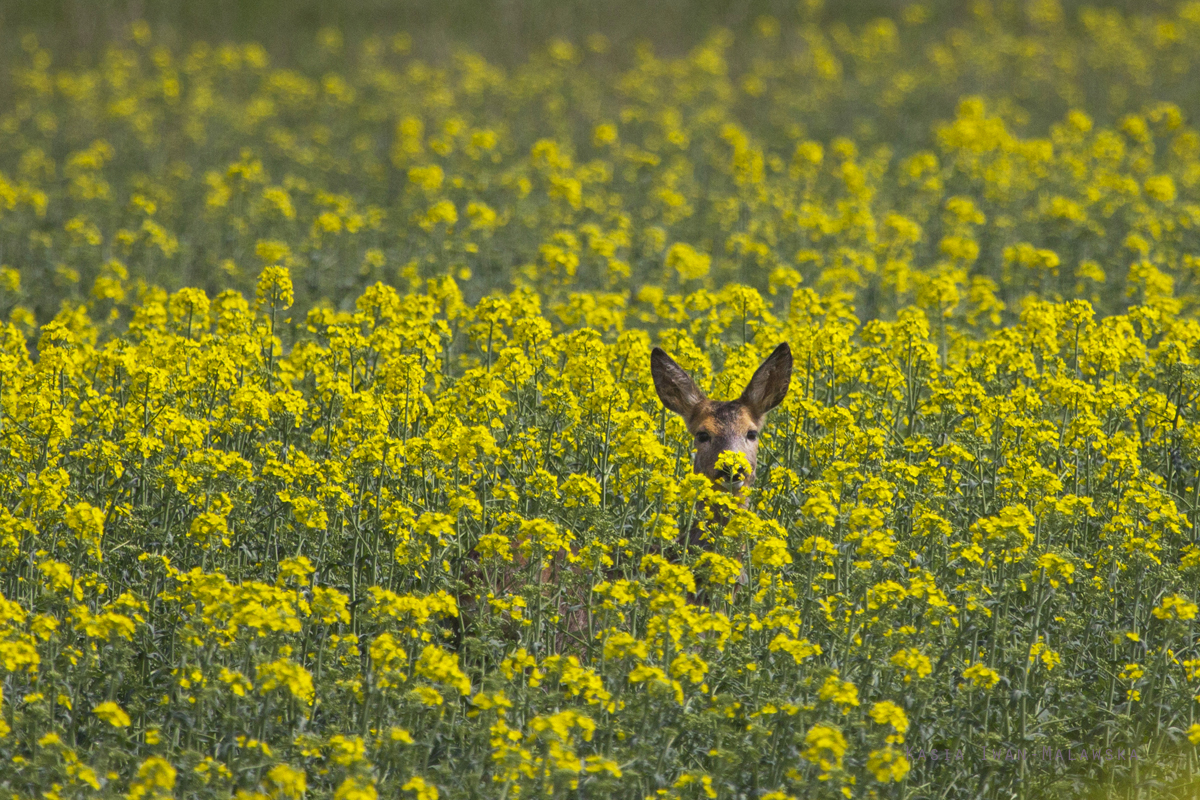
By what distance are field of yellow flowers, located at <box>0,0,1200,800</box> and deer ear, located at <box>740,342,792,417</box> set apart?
0.53ft

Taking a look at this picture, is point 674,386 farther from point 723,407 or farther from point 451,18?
point 451,18

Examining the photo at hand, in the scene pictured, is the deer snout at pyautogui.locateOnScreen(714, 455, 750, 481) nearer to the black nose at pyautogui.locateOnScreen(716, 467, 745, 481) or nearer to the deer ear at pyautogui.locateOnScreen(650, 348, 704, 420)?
the black nose at pyautogui.locateOnScreen(716, 467, 745, 481)

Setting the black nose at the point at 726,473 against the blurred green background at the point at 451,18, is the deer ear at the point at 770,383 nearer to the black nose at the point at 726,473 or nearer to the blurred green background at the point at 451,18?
the black nose at the point at 726,473

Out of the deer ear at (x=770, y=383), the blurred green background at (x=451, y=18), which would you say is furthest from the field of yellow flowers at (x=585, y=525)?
the blurred green background at (x=451, y=18)

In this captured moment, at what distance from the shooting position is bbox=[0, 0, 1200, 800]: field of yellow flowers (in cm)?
612

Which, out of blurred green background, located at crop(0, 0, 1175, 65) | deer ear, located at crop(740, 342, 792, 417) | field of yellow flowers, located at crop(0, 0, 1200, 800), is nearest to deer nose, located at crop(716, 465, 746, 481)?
field of yellow flowers, located at crop(0, 0, 1200, 800)

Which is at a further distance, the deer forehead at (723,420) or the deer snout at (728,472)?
the deer forehead at (723,420)

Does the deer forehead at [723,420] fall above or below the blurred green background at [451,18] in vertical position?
below

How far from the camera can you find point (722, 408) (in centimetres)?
909

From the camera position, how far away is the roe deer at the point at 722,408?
8.86 m

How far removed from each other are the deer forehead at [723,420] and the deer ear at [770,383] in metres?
0.07

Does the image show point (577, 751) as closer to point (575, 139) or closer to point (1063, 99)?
point (575, 139)

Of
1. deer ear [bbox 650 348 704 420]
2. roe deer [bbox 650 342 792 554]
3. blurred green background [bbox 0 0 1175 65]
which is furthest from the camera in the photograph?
blurred green background [bbox 0 0 1175 65]

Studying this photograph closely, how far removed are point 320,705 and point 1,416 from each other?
408 cm
